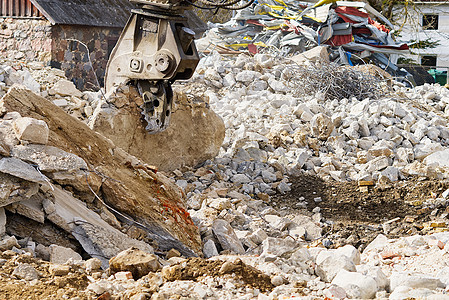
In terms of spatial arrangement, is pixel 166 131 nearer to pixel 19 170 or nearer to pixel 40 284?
pixel 19 170

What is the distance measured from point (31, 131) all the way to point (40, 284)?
1.57m

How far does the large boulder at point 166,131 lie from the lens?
7598 millimetres

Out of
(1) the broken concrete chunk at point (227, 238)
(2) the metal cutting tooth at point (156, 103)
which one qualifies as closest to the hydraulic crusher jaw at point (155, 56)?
(2) the metal cutting tooth at point (156, 103)

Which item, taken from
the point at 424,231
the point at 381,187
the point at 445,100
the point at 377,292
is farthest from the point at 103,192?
the point at 445,100

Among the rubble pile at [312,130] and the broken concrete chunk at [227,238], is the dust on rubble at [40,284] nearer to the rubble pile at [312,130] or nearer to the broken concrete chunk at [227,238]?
the broken concrete chunk at [227,238]

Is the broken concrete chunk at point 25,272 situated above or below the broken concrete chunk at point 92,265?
above

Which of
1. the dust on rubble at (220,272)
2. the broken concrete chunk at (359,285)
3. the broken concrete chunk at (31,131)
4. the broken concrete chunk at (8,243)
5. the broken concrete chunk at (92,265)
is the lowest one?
the broken concrete chunk at (8,243)

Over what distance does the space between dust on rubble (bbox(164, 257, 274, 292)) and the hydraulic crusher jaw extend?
390 cm

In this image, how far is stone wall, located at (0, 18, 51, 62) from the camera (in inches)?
541

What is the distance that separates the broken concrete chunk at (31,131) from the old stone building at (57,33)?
28.6 ft

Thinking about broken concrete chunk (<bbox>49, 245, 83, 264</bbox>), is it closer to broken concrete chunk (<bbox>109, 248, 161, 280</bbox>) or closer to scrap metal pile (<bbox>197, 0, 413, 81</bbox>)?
broken concrete chunk (<bbox>109, 248, 161, 280</bbox>)

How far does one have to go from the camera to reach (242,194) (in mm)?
7895

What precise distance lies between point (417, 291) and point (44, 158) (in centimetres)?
267

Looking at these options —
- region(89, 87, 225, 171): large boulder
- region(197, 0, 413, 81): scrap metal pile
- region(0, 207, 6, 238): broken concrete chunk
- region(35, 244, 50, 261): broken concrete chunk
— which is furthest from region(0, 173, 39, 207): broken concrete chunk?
region(197, 0, 413, 81): scrap metal pile
